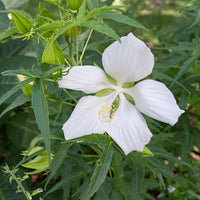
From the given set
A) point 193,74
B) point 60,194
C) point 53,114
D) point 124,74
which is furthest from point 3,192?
point 193,74

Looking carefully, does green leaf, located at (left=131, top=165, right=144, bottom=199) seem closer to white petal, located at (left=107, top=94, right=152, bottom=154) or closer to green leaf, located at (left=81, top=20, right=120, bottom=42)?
white petal, located at (left=107, top=94, right=152, bottom=154)

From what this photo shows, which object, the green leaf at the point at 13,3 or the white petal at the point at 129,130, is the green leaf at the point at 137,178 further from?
the green leaf at the point at 13,3

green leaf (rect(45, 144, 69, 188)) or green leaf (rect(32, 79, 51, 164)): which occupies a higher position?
green leaf (rect(32, 79, 51, 164))

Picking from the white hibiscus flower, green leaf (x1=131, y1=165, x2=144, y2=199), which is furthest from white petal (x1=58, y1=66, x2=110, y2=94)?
green leaf (x1=131, y1=165, x2=144, y2=199)

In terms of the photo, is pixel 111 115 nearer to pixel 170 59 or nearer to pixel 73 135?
pixel 73 135

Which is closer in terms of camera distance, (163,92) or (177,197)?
(163,92)
